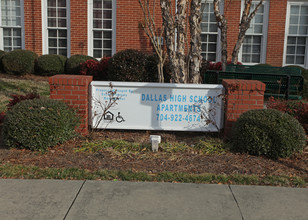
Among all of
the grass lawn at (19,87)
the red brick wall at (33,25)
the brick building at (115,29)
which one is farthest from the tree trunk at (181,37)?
the red brick wall at (33,25)

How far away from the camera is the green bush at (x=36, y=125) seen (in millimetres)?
5176

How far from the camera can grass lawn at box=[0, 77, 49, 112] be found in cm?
955

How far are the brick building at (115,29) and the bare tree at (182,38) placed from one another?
642 centimetres

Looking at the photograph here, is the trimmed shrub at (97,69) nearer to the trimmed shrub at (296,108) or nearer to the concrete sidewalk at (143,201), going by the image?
the trimmed shrub at (296,108)

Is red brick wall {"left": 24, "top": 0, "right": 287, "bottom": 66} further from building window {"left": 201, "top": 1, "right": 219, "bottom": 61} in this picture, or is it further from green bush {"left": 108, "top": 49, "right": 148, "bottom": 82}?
green bush {"left": 108, "top": 49, "right": 148, "bottom": 82}

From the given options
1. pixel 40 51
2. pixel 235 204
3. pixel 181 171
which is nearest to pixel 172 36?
pixel 181 171

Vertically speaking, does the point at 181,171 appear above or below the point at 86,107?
below

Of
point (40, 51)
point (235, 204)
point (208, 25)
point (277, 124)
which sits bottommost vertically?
point (235, 204)

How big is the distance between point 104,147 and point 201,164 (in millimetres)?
1585

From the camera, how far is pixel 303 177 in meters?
4.56

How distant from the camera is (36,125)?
5.18m

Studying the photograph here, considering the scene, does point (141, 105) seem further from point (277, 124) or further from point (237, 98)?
point (277, 124)

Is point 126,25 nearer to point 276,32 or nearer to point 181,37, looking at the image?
point 276,32

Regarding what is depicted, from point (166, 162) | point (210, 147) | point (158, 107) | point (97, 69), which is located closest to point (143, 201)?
point (166, 162)
